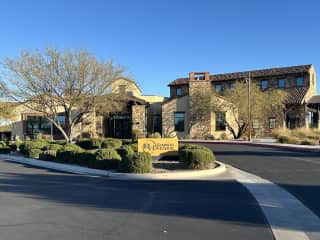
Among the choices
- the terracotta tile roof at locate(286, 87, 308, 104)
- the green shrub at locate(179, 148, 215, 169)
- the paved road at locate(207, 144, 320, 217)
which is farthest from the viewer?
the terracotta tile roof at locate(286, 87, 308, 104)

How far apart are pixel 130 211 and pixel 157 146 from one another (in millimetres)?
7751

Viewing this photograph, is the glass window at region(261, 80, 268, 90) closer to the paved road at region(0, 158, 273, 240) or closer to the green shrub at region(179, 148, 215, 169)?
the green shrub at region(179, 148, 215, 169)

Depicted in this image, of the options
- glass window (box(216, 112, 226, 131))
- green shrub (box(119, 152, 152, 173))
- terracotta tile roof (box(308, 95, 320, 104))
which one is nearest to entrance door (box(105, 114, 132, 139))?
glass window (box(216, 112, 226, 131))

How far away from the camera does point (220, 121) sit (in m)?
38.1

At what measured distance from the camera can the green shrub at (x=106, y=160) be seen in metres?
13.5

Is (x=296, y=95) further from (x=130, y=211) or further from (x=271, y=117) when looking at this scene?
(x=130, y=211)

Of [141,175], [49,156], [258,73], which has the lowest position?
[141,175]

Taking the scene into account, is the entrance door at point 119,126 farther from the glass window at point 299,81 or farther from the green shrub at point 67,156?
the green shrub at point 67,156

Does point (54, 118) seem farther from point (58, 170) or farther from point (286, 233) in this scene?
point (286, 233)

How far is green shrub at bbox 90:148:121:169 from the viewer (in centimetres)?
1352

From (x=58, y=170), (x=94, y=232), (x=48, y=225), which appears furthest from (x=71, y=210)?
(x=58, y=170)

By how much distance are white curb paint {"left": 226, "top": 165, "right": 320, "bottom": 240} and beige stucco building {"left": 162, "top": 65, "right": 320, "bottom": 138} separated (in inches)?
1098

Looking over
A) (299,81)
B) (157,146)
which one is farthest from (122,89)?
(299,81)

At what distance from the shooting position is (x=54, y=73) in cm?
2409
